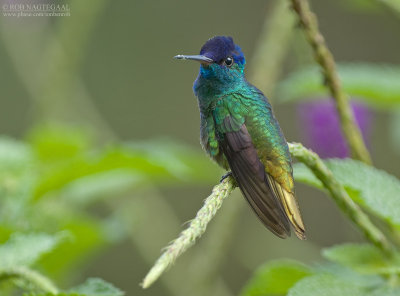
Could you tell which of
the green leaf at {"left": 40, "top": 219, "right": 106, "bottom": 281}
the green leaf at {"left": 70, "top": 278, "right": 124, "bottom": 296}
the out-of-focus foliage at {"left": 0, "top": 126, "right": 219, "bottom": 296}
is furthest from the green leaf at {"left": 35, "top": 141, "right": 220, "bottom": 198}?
the green leaf at {"left": 70, "top": 278, "right": 124, "bottom": 296}

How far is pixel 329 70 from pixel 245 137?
254 millimetres

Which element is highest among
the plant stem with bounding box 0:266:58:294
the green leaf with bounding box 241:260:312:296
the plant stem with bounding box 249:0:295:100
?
the plant stem with bounding box 249:0:295:100

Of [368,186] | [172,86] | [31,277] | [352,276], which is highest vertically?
[172,86]

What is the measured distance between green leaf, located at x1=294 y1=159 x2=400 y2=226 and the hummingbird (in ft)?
0.27

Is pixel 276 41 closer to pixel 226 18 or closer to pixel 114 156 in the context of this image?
pixel 114 156

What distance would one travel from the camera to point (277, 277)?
1.64 metres

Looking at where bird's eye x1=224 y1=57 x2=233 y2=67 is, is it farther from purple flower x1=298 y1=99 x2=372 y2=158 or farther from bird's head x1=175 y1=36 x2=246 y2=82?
purple flower x1=298 y1=99 x2=372 y2=158

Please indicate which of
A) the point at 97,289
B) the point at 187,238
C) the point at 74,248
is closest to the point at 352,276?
the point at 97,289

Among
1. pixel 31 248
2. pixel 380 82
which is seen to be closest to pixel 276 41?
pixel 380 82

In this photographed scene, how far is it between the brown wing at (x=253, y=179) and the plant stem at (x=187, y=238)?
0.17 m

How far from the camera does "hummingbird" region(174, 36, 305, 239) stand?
4.87ft

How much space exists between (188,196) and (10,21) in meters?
4.70

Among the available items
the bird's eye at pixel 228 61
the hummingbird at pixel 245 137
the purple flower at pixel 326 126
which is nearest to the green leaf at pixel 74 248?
the hummingbird at pixel 245 137

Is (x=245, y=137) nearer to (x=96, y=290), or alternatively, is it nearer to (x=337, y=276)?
(x=337, y=276)
